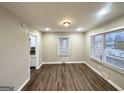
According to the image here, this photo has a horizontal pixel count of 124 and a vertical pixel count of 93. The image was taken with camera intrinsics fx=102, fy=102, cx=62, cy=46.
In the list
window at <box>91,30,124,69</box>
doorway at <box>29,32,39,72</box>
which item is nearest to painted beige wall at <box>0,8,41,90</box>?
doorway at <box>29,32,39,72</box>

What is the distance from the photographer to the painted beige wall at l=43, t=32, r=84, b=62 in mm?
7141

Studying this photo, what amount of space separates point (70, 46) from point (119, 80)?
443cm

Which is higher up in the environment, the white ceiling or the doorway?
the white ceiling

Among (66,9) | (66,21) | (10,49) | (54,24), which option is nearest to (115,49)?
(66,21)

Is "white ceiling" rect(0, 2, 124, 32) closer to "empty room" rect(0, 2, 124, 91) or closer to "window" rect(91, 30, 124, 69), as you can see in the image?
"empty room" rect(0, 2, 124, 91)

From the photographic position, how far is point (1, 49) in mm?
2197

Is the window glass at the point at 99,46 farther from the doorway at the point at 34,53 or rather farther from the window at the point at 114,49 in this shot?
the doorway at the point at 34,53

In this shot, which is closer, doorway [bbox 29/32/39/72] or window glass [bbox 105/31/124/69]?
window glass [bbox 105/31/124/69]

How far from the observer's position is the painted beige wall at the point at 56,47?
714cm

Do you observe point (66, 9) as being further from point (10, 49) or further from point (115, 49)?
point (115, 49)

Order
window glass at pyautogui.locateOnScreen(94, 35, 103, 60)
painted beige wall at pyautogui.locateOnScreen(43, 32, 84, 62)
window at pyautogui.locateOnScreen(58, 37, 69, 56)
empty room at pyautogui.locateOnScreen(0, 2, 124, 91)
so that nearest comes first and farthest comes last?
1. empty room at pyautogui.locateOnScreen(0, 2, 124, 91)
2. window glass at pyautogui.locateOnScreen(94, 35, 103, 60)
3. painted beige wall at pyautogui.locateOnScreen(43, 32, 84, 62)
4. window at pyautogui.locateOnScreen(58, 37, 69, 56)

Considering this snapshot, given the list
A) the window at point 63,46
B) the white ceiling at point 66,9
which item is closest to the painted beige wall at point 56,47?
the window at point 63,46

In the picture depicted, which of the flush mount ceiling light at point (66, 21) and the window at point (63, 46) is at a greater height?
the flush mount ceiling light at point (66, 21)

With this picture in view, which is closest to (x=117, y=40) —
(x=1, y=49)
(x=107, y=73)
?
(x=107, y=73)
